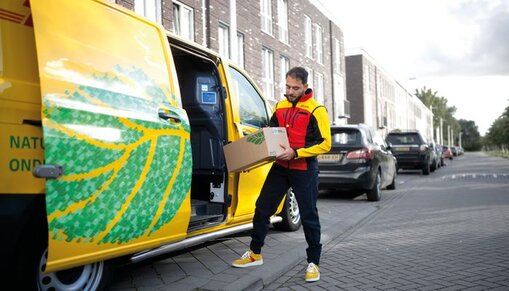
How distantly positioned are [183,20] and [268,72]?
7526mm

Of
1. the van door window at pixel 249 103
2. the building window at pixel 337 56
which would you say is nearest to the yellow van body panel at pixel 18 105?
the van door window at pixel 249 103

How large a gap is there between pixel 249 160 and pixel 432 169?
20.9 meters

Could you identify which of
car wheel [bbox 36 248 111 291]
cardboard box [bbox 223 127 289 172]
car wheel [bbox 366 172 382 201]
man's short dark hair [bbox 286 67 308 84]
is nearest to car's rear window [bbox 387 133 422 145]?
car wheel [bbox 366 172 382 201]

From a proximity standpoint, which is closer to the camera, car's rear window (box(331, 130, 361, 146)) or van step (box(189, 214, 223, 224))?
van step (box(189, 214, 223, 224))

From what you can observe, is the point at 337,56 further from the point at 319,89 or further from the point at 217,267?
the point at 217,267

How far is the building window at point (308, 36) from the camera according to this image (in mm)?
27312

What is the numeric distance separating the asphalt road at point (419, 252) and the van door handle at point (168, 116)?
164 centimetres

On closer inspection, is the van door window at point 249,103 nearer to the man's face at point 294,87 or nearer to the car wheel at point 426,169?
the man's face at point 294,87

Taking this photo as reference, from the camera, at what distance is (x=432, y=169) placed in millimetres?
23391

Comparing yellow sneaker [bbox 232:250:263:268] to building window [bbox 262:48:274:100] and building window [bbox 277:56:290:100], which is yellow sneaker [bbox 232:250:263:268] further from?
building window [bbox 277:56:290:100]

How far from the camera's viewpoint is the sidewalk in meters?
4.05

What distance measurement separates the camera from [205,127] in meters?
5.21

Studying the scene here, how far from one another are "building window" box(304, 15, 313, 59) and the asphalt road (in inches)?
760

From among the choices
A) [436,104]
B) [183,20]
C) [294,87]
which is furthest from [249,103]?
[436,104]
